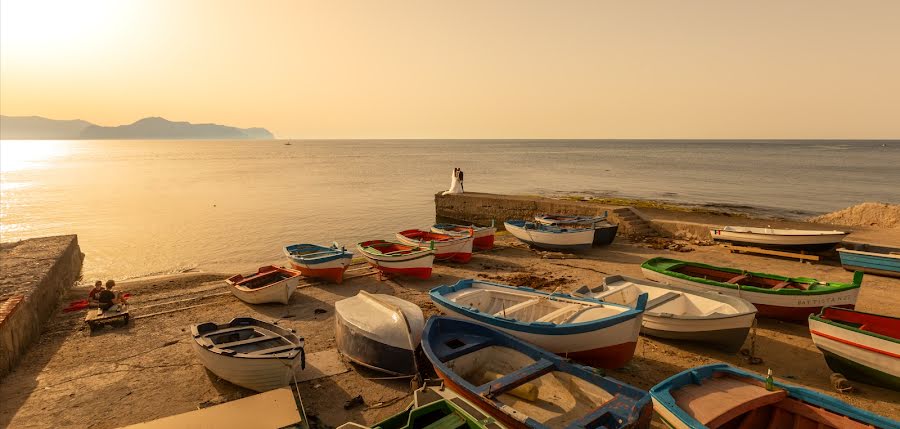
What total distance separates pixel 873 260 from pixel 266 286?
61.3 ft

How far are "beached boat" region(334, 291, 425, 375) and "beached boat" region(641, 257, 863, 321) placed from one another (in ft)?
22.8

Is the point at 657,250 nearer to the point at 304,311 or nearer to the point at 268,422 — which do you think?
the point at 304,311

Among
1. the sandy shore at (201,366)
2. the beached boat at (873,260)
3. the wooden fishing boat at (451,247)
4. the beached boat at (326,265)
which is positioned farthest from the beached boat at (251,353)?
the beached boat at (873,260)

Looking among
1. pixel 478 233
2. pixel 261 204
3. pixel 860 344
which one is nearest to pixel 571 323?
pixel 860 344

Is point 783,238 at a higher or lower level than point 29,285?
higher

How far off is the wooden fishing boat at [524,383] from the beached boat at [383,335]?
53cm

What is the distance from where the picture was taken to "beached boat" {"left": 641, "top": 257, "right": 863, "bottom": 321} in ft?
32.0

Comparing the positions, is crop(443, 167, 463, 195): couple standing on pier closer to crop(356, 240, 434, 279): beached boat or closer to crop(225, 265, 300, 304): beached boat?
crop(356, 240, 434, 279): beached boat

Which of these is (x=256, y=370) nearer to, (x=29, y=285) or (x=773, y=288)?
(x=29, y=285)

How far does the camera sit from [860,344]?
734cm

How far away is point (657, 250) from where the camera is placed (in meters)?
18.7

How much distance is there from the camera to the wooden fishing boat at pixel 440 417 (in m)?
5.25

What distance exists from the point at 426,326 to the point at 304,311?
565 cm

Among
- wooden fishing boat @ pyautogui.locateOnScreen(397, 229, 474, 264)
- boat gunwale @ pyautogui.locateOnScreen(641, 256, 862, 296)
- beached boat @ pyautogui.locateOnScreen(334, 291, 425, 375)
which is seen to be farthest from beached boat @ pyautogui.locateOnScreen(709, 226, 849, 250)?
beached boat @ pyautogui.locateOnScreen(334, 291, 425, 375)
